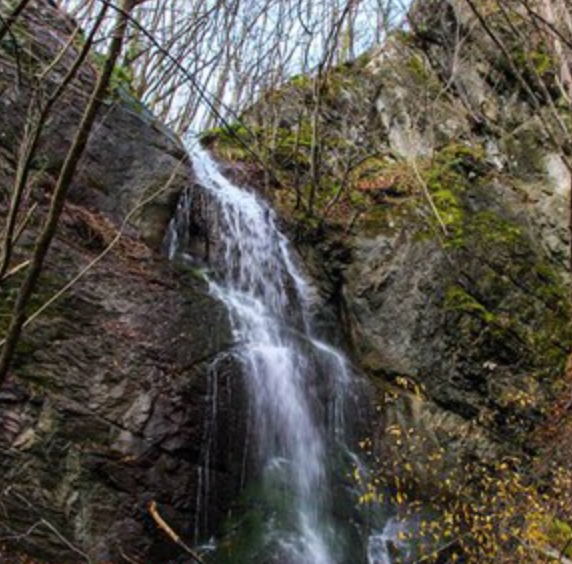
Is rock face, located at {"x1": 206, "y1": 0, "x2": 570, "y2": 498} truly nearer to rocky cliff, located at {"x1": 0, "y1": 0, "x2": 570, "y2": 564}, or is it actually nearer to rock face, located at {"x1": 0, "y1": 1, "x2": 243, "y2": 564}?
rocky cliff, located at {"x1": 0, "y1": 0, "x2": 570, "y2": 564}

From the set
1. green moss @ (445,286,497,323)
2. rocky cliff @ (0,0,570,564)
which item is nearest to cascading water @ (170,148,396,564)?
rocky cliff @ (0,0,570,564)

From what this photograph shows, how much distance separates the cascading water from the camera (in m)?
5.71

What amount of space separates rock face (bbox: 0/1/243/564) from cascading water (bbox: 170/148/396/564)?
16.3 inches

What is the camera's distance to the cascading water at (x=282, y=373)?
571cm

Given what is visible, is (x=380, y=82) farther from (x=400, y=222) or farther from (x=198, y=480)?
(x=198, y=480)

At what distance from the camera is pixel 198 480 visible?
5.43 m

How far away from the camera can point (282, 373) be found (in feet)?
22.5

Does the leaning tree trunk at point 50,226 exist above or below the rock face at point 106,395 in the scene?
above

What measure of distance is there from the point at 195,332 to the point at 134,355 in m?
0.77

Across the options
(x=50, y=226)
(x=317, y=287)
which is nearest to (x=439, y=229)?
(x=317, y=287)

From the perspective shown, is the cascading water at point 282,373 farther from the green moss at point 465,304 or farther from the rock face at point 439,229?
the green moss at point 465,304

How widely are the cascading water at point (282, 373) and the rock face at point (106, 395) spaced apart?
1.36 feet

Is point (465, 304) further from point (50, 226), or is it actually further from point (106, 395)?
point (50, 226)

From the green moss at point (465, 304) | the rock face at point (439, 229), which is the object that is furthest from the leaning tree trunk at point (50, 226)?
the green moss at point (465, 304)
